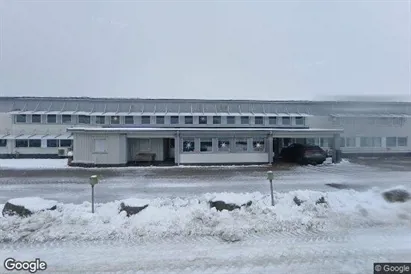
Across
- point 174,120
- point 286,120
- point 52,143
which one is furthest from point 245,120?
point 52,143

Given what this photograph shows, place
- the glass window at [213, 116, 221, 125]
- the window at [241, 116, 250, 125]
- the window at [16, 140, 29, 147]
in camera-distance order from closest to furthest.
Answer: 1. the window at [16, 140, 29, 147]
2. the glass window at [213, 116, 221, 125]
3. the window at [241, 116, 250, 125]

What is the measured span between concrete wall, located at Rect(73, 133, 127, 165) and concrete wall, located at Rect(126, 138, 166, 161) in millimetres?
2664

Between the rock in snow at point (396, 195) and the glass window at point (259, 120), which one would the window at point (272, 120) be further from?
the rock in snow at point (396, 195)

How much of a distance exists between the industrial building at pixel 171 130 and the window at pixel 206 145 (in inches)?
2.9

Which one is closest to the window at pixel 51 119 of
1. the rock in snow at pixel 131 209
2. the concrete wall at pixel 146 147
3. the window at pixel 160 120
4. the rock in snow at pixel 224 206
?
the window at pixel 160 120

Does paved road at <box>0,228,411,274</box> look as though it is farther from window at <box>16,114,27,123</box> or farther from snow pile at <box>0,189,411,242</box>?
window at <box>16,114,27,123</box>

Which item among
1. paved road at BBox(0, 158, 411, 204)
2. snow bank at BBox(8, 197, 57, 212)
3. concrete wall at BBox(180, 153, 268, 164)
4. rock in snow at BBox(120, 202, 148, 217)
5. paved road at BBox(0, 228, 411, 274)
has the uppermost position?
concrete wall at BBox(180, 153, 268, 164)

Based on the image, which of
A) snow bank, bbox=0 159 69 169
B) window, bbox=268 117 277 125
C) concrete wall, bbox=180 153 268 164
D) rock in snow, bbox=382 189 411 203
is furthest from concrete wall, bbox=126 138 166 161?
rock in snow, bbox=382 189 411 203

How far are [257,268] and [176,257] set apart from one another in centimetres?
137

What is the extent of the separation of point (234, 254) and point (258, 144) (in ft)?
56.7

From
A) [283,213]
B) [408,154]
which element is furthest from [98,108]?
[408,154]

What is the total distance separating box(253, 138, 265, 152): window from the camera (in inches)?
861

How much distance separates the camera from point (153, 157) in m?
22.9

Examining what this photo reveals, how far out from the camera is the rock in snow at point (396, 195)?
8.26 metres
